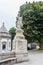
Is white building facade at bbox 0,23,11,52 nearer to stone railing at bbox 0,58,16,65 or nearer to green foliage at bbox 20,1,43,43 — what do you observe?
green foliage at bbox 20,1,43,43

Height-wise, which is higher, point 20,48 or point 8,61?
point 20,48

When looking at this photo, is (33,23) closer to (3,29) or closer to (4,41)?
(4,41)

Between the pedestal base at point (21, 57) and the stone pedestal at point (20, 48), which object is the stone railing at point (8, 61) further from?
the stone pedestal at point (20, 48)

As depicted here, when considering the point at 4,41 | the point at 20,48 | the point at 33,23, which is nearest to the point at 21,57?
the point at 20,48

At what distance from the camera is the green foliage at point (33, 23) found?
87.7 ft

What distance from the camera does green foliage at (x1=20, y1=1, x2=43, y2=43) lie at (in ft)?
87.7

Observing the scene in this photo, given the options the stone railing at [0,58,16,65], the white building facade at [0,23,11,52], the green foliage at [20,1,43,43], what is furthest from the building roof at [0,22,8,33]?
the stone railing at [0,58,16,65]

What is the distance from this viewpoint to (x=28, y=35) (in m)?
26.6

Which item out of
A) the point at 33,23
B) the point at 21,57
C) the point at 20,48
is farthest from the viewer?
the point at 33,23

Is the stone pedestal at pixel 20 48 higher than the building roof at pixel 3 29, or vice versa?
the building roof at pixel 3 29

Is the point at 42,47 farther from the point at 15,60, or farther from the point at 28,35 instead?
the point at 15,60

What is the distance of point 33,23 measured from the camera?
2739 centimetres

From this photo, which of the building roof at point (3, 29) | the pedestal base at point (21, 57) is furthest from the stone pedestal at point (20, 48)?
the building roof at point (3, 29)

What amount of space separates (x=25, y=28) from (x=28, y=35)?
1372mm
